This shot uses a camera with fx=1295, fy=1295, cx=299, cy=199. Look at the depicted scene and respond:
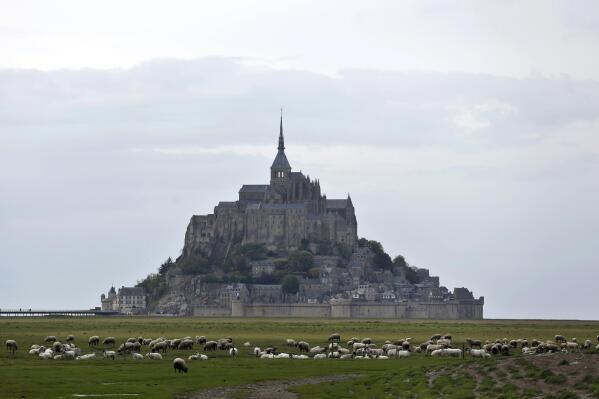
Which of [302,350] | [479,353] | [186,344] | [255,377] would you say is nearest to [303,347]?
[302,350]

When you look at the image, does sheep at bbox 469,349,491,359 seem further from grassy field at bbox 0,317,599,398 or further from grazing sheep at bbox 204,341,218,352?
grazing sheep at bbox 204,341,218,352

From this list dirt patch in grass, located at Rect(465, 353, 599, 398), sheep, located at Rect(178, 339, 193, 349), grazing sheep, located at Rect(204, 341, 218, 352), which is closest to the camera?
dirt patch in grass, located at Rect(465, 353, 599, 398)

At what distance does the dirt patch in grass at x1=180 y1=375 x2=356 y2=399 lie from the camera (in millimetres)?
45656

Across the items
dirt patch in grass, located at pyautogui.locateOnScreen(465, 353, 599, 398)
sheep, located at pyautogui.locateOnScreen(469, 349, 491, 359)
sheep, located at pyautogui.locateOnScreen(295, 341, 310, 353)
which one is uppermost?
sheep, located at pyautogui.locateOnScreen(295, 341, 310, 353)

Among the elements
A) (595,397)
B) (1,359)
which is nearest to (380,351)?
(1,359)

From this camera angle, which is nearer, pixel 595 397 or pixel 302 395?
pixel 595 397

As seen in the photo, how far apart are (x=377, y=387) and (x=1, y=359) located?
21.8 m

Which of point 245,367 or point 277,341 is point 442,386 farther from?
point 277,341

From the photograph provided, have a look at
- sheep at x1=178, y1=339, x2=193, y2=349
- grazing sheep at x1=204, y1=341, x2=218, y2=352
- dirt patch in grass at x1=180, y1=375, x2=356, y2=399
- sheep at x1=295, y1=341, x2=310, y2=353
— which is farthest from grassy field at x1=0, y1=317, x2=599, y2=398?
sheep at x1=295, y1=341, x2=310, y2=353

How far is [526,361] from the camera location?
157 feet

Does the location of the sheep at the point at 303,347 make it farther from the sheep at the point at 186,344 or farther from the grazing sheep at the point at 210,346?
the sheep at the point at 186,344

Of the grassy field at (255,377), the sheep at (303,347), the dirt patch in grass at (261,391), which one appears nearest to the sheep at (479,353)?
the grassy field at (255,377)

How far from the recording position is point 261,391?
47.8 m

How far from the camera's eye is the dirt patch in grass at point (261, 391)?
4566cm
